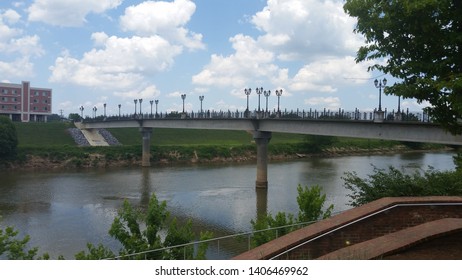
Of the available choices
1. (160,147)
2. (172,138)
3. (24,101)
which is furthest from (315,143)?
(24,101)

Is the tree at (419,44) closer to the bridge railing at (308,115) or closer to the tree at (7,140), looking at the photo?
the bridge railing at (308,115)

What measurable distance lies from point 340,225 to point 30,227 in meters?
21.3

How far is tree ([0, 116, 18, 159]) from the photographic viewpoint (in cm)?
5859

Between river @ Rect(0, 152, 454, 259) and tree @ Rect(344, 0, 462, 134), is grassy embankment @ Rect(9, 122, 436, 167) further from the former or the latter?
tree @ Rect(344, 0, 462, 134)

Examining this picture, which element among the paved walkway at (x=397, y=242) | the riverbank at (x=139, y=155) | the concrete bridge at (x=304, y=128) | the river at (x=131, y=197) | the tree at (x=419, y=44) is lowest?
the river at (x=131, y=197)

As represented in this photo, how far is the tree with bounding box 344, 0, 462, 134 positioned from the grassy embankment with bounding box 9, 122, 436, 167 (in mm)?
57605

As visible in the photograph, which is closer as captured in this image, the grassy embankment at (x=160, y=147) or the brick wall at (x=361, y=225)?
the brick wall at (x=361, y=225)

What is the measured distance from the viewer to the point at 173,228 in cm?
1397

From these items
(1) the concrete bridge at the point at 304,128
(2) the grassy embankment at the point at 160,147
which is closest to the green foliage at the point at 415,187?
(1) the concrete bridge at the point at 304,128

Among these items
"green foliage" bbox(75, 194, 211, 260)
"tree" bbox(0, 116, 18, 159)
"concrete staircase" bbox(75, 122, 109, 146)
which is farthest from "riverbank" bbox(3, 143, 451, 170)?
"green foliage" bbox(75, 194, 211, 260)

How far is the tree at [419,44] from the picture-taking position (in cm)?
1188

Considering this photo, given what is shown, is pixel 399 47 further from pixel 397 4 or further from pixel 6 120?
pixel 6 120

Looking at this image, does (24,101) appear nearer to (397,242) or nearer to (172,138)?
(172,138)

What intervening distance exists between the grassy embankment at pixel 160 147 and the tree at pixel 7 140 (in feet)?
6.01
